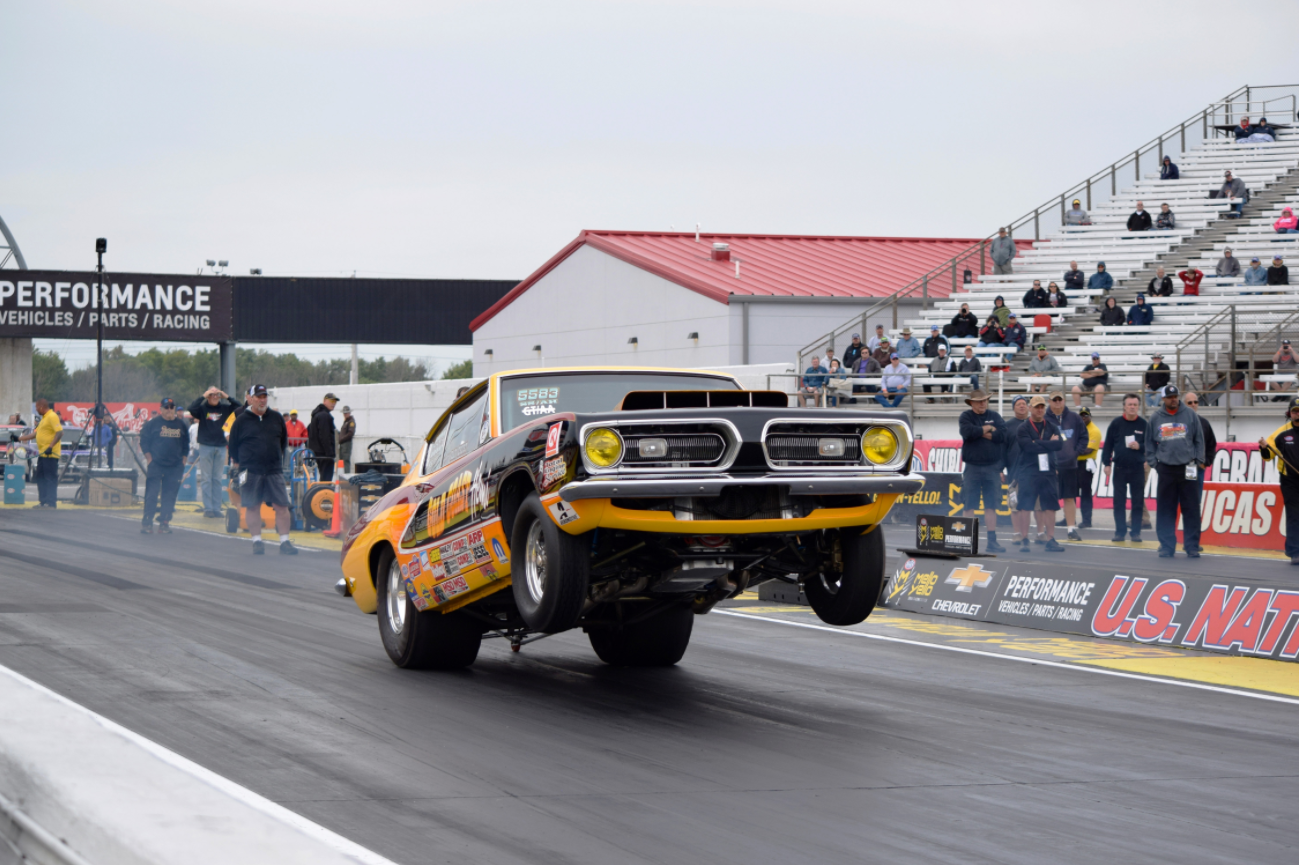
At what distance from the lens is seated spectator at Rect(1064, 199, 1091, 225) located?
37.5m

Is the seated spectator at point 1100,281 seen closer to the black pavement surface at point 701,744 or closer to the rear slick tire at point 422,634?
the black pavement surface at point 701,744

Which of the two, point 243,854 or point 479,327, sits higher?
point 479,327

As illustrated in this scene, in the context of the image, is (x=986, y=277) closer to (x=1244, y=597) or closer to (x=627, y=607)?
(x=1244, y=597)

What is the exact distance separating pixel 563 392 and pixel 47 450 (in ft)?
70.6

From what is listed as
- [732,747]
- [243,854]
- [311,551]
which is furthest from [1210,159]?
[243,854]

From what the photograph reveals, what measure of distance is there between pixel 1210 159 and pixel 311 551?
28.7 meters

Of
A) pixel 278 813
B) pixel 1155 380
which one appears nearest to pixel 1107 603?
pixel 278 813

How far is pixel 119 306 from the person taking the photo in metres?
46.0

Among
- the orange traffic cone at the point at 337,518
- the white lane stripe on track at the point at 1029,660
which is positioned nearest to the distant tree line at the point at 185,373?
the orange traffic cone at the point at 337,518

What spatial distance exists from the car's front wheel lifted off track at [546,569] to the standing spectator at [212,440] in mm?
14503

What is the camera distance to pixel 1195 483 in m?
17.2

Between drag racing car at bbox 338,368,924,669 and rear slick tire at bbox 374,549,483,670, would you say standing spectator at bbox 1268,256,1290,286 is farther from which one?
rear slick tire at bbox 374,549,483,670

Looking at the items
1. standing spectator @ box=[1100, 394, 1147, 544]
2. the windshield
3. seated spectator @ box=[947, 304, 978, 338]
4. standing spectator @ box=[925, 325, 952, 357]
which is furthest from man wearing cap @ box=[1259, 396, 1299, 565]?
seated spectator @ box=[947, 304, 978, 338]

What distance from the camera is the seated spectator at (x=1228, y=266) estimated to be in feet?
103
